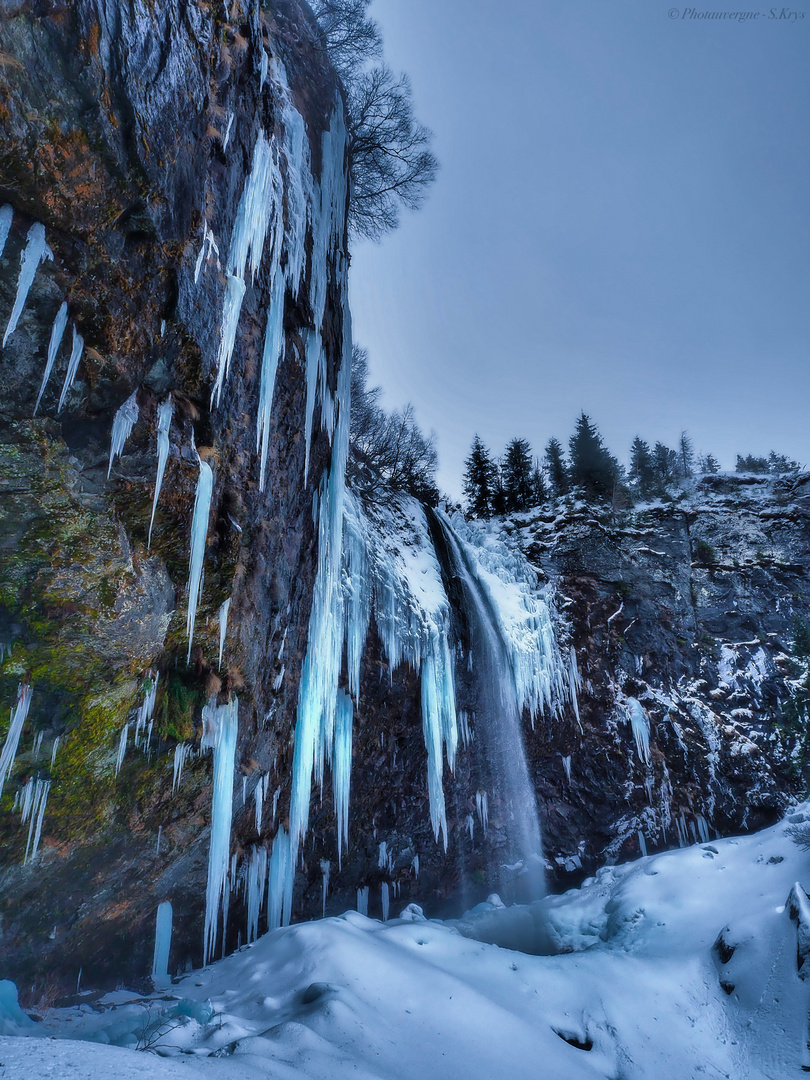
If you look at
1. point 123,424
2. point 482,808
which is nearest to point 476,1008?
point 123,424

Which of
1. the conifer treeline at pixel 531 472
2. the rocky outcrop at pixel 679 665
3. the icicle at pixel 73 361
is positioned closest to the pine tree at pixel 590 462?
the conifer treeline at pixel 531 472

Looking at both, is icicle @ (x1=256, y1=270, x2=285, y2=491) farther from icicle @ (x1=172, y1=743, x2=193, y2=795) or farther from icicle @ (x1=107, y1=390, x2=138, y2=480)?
icicle @ (x1=172, y1=743, x2=193, y2=795)

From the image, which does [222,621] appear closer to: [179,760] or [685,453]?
[179,760]

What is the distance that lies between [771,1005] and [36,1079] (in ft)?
18.8

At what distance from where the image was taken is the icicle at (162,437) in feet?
13.9

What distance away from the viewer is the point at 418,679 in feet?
29.8

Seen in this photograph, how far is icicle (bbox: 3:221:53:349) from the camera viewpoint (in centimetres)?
320

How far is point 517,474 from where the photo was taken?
70.5ft

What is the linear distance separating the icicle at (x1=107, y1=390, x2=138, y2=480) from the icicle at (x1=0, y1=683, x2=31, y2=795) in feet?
6.33

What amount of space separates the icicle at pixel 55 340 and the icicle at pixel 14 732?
2357mm

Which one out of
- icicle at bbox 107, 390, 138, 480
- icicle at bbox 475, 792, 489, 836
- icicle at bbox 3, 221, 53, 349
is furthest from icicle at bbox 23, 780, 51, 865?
icicle at bbox 475, 792, 489, 836

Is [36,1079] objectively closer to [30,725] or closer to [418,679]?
[30,725]

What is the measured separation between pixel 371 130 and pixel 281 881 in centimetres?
1287

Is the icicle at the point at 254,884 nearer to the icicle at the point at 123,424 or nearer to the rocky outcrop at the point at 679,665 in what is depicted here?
the icicle at the point at 123,424
